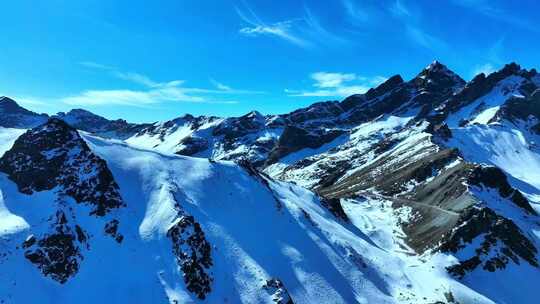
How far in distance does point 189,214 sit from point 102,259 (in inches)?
450

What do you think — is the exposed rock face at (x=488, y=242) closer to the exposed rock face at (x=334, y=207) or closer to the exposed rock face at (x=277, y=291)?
the exposed rock face at (x=334, y=207)

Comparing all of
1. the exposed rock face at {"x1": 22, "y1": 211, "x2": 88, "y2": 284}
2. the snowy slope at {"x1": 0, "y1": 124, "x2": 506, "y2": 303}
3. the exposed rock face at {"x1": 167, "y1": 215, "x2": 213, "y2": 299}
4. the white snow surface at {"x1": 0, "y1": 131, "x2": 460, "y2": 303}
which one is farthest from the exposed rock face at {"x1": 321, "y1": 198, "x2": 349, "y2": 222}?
the exposed rock face at {"x1": 22, "y1": 211, "x2": 88, "y2": 284}

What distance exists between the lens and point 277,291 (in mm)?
51469

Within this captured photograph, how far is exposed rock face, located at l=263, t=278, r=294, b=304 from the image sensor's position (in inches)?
1987

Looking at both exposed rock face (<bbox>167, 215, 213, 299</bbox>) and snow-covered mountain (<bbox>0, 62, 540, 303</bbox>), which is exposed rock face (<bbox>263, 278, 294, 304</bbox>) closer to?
snow-covered mountain (<bbox>0, 62, 540, 303</bbox>)

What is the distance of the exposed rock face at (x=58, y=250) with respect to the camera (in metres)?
47.9

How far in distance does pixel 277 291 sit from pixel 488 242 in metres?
38.0

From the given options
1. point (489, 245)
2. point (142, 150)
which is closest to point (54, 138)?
point (142, 150)

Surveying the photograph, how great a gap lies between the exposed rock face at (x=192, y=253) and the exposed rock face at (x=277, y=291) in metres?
6.17

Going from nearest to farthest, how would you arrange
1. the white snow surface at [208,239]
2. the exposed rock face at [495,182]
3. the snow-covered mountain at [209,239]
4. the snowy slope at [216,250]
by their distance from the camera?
1. the white snow surface at [208,239]
2. the snowy slope at [216,250]
3. the snow-covered mountain at [209,239]
4. the exposed rock face at [495,182]

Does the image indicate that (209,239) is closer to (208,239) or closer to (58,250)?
(208,239)

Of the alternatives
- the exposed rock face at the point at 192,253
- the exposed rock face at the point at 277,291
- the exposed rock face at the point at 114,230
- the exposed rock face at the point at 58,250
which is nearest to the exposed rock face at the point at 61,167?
the exposed rock face at the point at 114,230

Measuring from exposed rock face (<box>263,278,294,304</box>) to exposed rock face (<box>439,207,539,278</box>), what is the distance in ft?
94.5

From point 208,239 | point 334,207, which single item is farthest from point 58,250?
point 334,207
